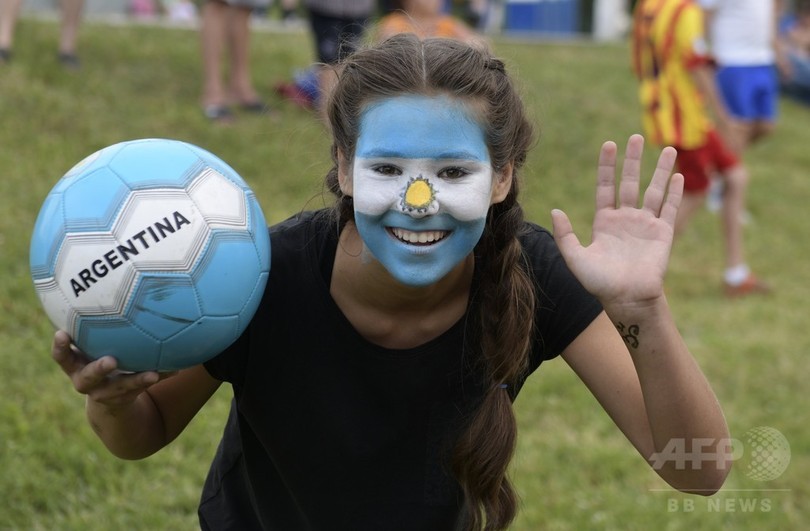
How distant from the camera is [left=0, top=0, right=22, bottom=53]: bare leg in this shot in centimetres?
689

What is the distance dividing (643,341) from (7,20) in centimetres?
600

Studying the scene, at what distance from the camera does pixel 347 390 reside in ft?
7.84

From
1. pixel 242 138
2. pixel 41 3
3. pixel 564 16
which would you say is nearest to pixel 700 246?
pixel 242 138

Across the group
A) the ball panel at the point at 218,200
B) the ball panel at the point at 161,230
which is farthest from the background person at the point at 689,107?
the ball panel at the point at 161,230

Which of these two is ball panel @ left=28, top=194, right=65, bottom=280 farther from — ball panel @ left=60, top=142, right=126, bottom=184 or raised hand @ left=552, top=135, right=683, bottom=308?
raised hand @ left=552, top=135, right=683, bottom=308

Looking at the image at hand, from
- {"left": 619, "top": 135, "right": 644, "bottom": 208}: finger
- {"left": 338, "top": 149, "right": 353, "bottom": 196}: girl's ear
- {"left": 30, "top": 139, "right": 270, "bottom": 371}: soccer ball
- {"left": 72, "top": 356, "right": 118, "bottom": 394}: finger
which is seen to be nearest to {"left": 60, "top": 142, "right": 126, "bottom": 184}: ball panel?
{"left": 30, "top": 139, "right": 270, "bottom": 371}: soccer ball

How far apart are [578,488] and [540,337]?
1848 millimetres

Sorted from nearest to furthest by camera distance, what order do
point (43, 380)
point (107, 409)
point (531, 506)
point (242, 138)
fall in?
point (107, 409)
point (531, 506)
point (43, 380)
point (242, 138)

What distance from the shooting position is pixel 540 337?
8.05 feet

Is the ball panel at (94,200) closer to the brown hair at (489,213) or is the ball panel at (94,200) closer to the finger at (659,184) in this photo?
the brown hair at (489,213)

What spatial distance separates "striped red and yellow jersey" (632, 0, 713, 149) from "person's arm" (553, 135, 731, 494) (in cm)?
454

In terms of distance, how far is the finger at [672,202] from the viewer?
2.26 metres

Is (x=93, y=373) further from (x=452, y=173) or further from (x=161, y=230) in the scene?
(x=452, y=173)

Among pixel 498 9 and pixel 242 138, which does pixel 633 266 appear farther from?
pixel 498 9
